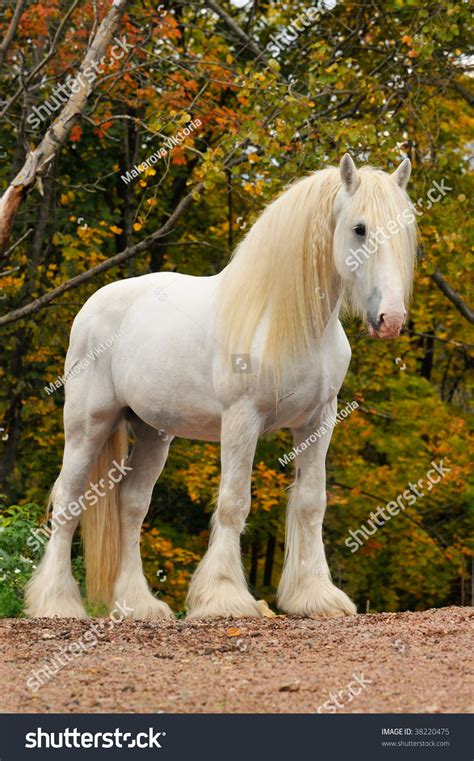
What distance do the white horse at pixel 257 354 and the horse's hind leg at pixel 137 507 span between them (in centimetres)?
4

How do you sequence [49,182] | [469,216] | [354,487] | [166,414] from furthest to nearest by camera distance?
[354,487] < [49,182] < [469,216] < [166,414]

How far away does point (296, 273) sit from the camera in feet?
20.6

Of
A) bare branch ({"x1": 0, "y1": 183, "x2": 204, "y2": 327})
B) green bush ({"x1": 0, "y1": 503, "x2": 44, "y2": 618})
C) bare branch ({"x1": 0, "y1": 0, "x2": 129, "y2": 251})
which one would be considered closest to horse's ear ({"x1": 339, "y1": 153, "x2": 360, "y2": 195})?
green bush ({"x1": 0, "y1": 503, "x2": 44, "y2": 618})

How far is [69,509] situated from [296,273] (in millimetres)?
2526

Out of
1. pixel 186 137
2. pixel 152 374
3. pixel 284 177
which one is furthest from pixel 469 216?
pixel 152 374

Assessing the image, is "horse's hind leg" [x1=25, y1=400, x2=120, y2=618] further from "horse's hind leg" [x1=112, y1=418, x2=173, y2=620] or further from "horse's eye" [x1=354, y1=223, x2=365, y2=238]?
"horse's eye" [x1=354, y1=223, x2=365, y2=238]

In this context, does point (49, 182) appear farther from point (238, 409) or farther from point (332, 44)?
point (238, 409)

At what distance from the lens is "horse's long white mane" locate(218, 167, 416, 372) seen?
6113 millimetres

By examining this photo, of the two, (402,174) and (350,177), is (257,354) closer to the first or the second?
(350,177)

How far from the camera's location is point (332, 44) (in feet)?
46.4

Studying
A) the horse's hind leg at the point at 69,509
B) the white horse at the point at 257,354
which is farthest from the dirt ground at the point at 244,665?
the horse's hind leg at the point at 69,509

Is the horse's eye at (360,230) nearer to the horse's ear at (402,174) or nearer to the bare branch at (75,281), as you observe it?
the horse's ear at (402,174)

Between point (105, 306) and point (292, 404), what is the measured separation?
1871 mm

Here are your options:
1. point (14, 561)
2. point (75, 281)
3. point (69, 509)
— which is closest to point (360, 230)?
point (69, 509)
